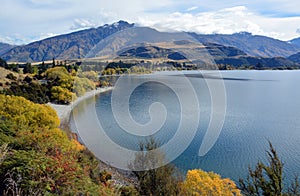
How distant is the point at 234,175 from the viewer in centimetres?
1302

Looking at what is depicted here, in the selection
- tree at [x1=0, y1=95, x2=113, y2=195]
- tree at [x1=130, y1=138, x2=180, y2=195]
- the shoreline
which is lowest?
the shoreline

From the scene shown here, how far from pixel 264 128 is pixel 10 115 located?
18894mm

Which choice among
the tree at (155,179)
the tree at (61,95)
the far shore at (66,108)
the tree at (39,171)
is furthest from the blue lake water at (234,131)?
the tree at (39,171)

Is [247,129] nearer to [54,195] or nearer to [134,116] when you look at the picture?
[134,116]

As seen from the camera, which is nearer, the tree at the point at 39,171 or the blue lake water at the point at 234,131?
the tree at the point at 39,171

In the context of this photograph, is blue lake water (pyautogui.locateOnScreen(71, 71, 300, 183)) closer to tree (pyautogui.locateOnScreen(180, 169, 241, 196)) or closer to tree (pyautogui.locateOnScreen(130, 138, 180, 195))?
tree (pyautogui.locateOnScreen(130, 138, 180, 195))

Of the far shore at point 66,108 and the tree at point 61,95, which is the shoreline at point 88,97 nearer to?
the far shore at point 66,108

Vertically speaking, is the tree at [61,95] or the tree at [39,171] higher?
the tree at [39,171]

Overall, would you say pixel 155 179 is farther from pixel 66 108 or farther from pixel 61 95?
pixel 61 95

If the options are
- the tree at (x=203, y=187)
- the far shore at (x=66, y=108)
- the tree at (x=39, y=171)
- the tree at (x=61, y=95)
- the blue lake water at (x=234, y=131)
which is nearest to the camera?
the tree at (x=39, y=171)

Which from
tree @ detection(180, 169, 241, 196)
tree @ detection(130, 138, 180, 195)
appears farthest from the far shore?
tree @ detection(180, 169, 241, 196)

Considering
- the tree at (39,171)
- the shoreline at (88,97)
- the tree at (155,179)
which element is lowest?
the shoreline at (88,97)

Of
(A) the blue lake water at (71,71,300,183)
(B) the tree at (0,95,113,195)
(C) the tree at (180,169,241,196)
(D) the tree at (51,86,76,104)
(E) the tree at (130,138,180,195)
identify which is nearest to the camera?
(B) the tree at (0,95,113,195)

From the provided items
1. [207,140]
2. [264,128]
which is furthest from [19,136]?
[264,128]
